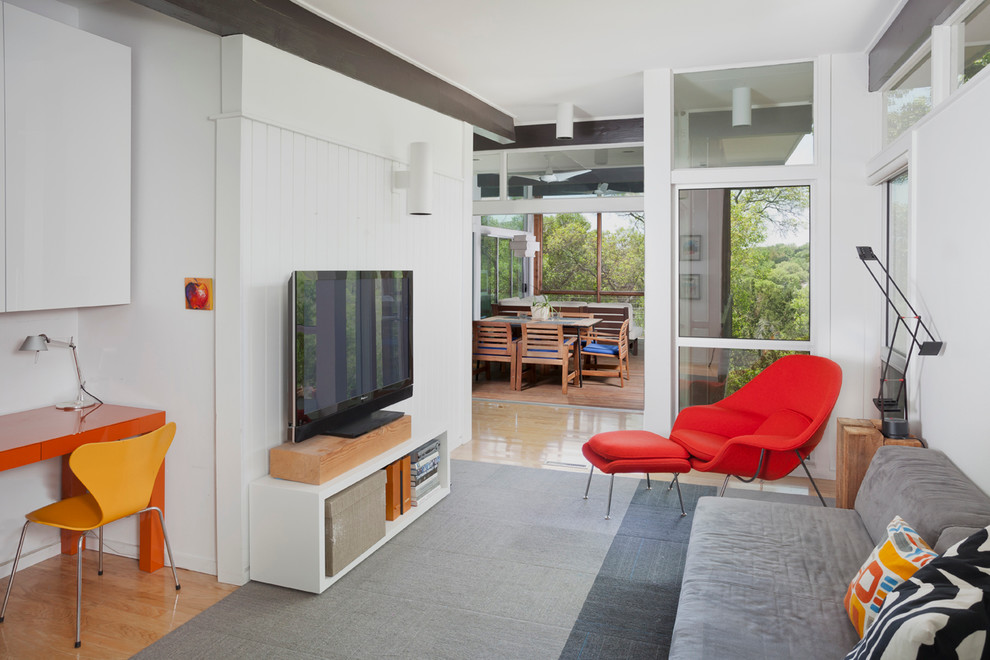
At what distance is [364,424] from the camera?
3779 millimetres

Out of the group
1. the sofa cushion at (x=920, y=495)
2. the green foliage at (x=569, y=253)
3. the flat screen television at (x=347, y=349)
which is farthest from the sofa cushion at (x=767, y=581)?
the green foliage at (x=569, y=253)

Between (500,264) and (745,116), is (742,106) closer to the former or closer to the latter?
(745,116)

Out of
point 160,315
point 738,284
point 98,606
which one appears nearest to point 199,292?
point 160,315

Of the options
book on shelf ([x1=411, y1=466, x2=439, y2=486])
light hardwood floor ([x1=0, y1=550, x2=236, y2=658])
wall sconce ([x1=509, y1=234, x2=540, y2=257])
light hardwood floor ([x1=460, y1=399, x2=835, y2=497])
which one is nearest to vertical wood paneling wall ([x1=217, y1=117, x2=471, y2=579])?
book on shelf ([x1=411, y1=466, x2=439, y2=486])

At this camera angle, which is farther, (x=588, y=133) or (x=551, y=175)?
(x=551, y=175)

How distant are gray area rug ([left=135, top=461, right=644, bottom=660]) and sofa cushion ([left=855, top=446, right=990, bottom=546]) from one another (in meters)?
1.25

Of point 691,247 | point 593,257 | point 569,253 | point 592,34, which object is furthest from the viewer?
point 569,253

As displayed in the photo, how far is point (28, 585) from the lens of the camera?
3.22 metres

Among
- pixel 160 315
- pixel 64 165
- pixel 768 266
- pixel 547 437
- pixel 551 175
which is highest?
pixel 551 175

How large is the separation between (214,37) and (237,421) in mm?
1749

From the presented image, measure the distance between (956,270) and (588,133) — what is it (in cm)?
422

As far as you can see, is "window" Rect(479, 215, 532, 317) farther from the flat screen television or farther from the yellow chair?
the yellow chair

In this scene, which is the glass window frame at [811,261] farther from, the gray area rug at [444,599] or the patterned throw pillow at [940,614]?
the patterned throw pillow at [940,614]

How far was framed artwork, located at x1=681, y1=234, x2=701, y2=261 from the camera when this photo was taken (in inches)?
205
